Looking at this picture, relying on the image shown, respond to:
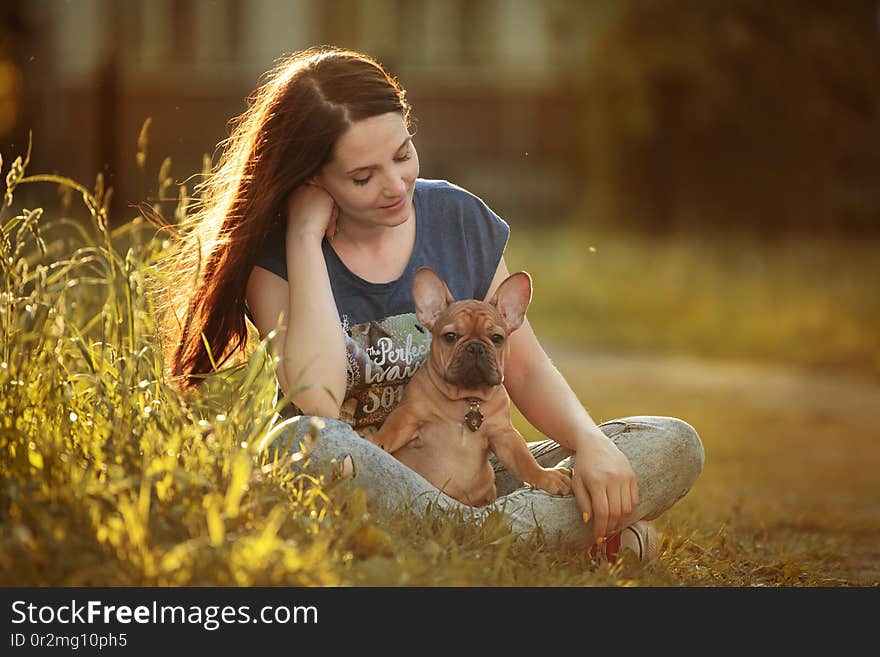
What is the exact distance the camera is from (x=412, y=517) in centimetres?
358

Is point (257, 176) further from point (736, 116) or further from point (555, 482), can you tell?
point (736, 116)

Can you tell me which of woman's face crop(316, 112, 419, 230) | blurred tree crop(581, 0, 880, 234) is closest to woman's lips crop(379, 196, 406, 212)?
woman's face crop(316, 112, 419, 230)

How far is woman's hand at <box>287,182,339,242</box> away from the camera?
12.6 ft

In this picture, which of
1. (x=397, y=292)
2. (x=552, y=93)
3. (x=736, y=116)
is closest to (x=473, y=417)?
(x=397, y=292)

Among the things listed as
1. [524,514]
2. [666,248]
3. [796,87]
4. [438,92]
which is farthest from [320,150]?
[438,92]

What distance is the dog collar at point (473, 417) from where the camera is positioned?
383cm

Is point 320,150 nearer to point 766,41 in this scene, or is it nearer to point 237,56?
point 766,41

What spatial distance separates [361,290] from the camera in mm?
4000

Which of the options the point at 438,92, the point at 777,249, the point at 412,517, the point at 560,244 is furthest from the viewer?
the point at 438,92

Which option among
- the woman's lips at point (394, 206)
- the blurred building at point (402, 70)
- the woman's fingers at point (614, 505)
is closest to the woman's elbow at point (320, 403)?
the woman's lips at point (394, 206)

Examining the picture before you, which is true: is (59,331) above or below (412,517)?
above

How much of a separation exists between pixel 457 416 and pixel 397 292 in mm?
467

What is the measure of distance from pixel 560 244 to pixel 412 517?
14.2 m

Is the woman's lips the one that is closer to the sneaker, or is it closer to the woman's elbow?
the woman's elbow
